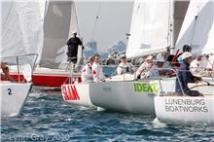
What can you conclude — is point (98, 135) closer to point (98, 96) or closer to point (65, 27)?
point (98, 96)

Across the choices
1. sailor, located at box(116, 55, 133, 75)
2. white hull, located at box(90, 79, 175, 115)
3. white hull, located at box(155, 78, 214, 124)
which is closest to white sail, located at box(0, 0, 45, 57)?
white hull, located at box(90, 79, 175, 115)

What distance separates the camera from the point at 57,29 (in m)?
28.7

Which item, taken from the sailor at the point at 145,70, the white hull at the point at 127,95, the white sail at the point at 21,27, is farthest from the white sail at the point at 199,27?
the white sail at the point at 21,27

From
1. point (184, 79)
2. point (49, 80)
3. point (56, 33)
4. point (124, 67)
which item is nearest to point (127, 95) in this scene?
point (124, 67)

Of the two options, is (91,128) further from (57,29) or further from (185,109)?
(57,29)

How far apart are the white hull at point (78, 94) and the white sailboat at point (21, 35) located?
8.72ft

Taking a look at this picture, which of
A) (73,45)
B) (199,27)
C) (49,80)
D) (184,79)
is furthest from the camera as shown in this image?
(49,80)

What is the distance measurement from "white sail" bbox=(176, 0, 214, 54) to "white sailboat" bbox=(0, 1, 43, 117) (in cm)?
430

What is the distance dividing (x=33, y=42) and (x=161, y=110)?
4.33 m

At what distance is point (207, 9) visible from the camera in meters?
18.4

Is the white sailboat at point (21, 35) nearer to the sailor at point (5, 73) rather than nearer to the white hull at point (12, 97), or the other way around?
the white hull at point (12, 97)

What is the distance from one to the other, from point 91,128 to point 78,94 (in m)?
4.55

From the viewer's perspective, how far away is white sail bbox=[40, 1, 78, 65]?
28.3 m

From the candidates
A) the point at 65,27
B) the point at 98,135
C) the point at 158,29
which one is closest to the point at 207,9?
the point at 158,29
